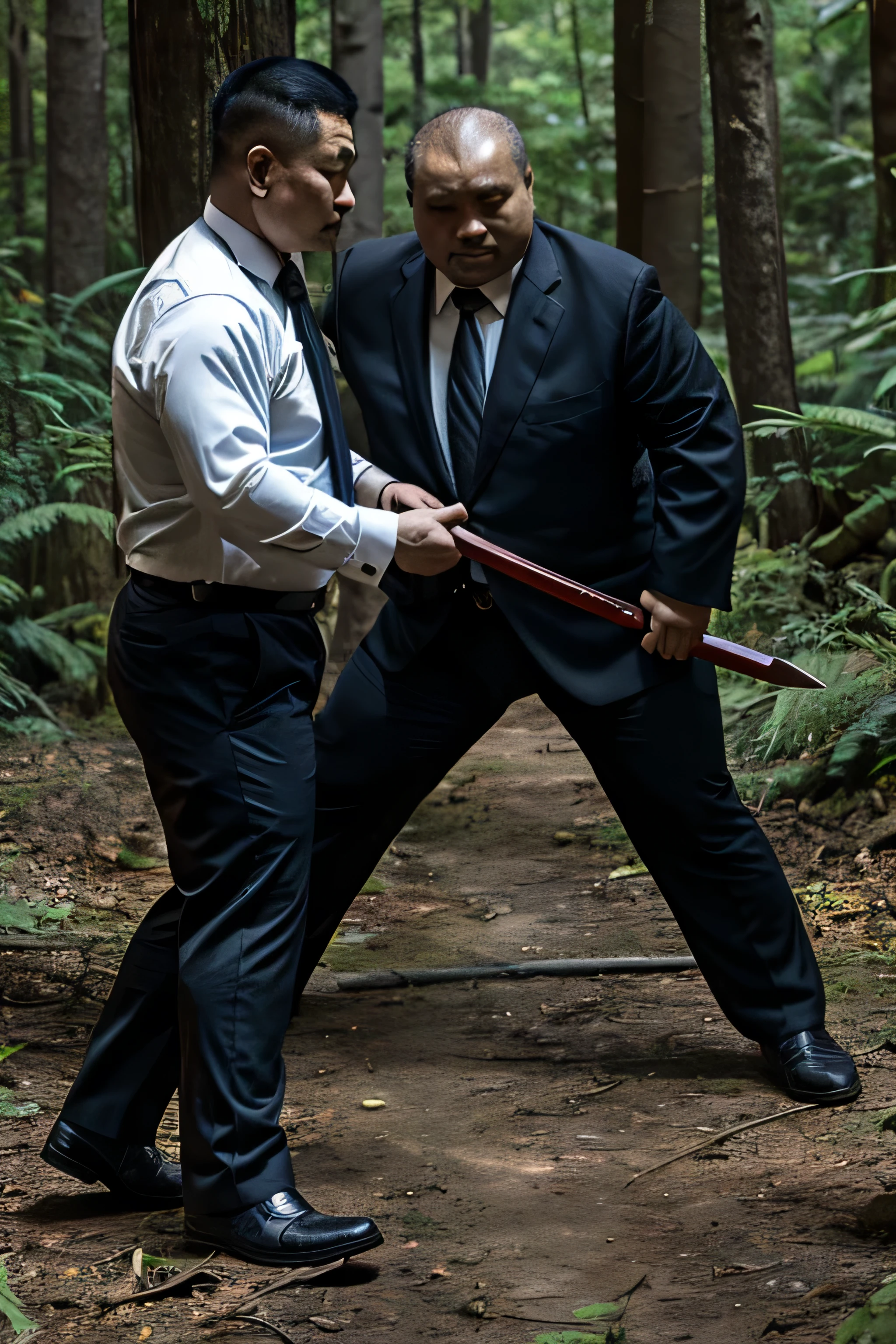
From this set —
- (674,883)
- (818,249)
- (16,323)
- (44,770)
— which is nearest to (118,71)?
(818,249)

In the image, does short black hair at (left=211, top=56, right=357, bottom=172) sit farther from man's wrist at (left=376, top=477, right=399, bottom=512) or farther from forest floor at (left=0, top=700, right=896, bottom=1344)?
forest floor at (left=0, top=700, right=896, bottom=1344)

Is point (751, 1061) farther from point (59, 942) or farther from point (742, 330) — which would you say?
point (742, 330)

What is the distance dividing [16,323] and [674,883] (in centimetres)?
689

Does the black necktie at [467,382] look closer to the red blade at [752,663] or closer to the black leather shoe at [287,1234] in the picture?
the red blade at [752,663]

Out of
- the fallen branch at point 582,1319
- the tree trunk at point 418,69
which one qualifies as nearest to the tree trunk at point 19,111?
the tree trunk at point 418,69

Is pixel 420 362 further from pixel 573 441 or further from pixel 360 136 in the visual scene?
pixel 360 136

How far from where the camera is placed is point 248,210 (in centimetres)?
267

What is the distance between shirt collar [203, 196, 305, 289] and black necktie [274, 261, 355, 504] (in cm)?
7

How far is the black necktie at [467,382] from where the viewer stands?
3.29m

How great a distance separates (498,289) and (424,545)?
83 cm

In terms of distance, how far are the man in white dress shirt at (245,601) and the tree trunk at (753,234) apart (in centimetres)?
602

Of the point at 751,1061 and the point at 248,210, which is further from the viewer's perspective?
the point at 751,1061

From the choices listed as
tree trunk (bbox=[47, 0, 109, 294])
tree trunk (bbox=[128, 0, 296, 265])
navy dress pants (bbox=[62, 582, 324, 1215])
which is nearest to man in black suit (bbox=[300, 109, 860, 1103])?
navy dress pants (bbox=[62, 582, 324, 1215])

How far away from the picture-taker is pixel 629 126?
8102 millimetres
